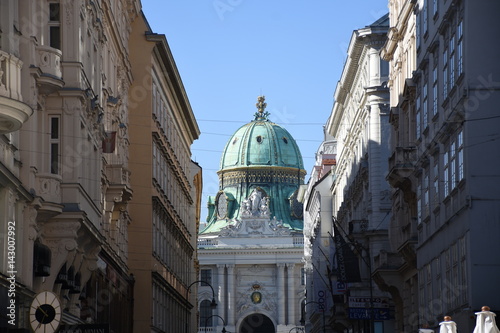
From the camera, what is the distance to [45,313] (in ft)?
92.2

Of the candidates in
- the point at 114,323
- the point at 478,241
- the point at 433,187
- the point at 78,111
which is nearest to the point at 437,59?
the point at 433,187

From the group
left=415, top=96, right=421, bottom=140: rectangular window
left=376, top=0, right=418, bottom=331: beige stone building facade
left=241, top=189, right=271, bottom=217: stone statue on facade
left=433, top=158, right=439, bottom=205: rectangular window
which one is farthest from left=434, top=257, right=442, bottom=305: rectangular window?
left=241, top=189, right=271, bottom=217: stone statue on facade

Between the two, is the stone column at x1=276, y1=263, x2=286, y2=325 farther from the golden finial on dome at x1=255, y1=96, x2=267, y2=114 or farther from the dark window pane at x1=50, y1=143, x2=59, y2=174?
the dark window pane at x1=50, y1=143, x2=59, y2=174

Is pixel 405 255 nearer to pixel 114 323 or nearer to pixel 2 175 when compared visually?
pixel 114 323

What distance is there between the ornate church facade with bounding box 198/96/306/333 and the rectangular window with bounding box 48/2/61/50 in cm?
12577

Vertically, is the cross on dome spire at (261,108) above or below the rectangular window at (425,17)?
above

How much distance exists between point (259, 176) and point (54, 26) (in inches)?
5500

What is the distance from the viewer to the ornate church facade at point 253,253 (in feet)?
538

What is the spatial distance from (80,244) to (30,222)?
585 cm

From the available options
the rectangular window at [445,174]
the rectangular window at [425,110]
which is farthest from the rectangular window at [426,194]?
the rectangular window at [445,174]

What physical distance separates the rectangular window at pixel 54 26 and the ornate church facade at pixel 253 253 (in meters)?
126

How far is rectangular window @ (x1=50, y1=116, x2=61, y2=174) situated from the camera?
117 ft

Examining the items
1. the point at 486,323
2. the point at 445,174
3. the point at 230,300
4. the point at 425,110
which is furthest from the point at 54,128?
the point at 230,300

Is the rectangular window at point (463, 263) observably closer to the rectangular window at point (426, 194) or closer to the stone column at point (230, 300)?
the rectangular window at point (426, 194)
